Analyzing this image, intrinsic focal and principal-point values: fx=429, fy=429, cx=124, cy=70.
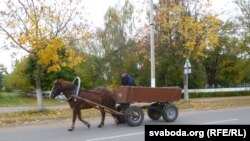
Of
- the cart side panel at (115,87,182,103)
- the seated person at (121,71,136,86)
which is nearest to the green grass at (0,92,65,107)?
the seated person at (121,71,136,86)

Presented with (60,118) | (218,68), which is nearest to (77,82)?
(60,118)

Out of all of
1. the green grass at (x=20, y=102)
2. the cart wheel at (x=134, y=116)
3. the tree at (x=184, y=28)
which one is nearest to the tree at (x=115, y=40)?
the green grass at (x=20, y=102)

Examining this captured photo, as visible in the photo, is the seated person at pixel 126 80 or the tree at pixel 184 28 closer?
the seated person at pixel 126 80

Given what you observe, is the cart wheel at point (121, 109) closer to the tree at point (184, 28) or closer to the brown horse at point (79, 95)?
the brown horse at point (79, 95)

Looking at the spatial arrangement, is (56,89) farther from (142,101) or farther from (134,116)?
(142,101)

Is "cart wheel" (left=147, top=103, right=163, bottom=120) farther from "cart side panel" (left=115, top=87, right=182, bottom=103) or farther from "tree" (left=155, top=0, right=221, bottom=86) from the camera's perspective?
"tree" (left=155, top=0, right=221, bottom=86)

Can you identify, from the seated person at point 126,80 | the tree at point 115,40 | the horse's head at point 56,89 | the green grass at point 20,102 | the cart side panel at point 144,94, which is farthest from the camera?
the tree at point 115,40

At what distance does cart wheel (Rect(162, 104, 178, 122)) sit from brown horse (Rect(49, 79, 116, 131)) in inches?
95.3

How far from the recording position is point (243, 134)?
625cm

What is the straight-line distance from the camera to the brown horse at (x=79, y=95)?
50.8 feet

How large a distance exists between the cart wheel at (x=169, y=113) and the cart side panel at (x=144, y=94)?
0.31 metres

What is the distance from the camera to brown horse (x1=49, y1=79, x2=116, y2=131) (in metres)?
15.5

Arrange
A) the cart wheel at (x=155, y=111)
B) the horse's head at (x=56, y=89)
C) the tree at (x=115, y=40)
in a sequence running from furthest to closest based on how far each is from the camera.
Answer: the tree at (x=115, y=40), the cart wheel at (x=155, y=111), the horse's head at (x=56, y=89)

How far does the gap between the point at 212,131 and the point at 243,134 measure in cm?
44
